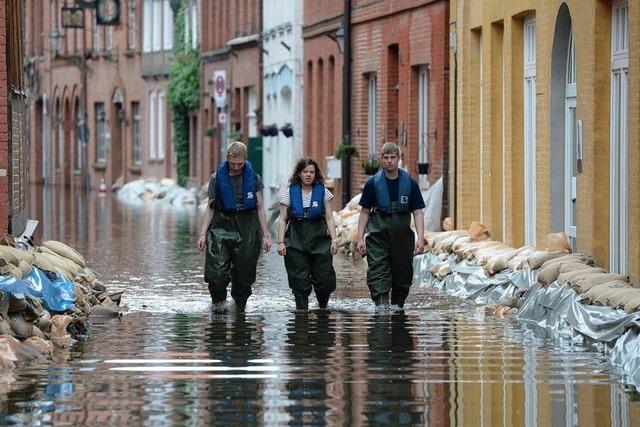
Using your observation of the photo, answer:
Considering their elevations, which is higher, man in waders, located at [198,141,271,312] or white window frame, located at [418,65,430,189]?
white window frame, located at [418,65,430,189]

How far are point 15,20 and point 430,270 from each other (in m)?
5.62

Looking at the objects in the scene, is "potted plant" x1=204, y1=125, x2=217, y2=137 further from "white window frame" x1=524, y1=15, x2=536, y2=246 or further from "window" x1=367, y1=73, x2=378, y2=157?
"white window frame" x1=524, y1=15, x2=536, y2=246

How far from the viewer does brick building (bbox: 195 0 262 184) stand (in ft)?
173

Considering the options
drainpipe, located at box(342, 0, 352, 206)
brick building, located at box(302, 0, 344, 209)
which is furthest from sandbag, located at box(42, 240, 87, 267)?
brick building, located at box(302, 0, 344, 209)

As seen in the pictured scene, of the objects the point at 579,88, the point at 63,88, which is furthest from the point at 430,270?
the point at 63,88

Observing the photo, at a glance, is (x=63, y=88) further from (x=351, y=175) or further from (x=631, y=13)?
(x=631, y=13)

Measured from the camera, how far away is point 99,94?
73.3 metres

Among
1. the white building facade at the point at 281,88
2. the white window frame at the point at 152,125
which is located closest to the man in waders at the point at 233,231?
the white building facade at the point at 281,88

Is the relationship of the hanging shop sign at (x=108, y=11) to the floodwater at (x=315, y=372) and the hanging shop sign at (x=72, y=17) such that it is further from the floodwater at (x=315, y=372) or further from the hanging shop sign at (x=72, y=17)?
the floodwater at (x=315, y=372)

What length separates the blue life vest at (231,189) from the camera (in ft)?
62.5

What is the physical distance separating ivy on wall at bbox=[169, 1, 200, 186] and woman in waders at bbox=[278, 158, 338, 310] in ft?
136

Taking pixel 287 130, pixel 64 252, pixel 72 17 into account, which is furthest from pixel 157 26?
pixel 64 252

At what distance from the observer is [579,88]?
2005cm

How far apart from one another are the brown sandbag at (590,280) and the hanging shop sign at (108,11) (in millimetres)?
51310
